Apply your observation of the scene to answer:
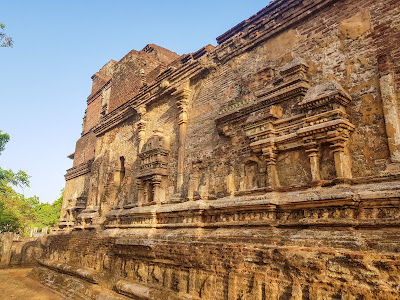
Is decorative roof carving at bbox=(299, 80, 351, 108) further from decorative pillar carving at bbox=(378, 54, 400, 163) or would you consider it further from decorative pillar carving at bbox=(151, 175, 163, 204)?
decorative pillar carving at bbox=(151, 175, 163, 204)

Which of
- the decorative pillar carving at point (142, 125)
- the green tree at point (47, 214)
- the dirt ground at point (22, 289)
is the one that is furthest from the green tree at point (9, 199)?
the decorative pillar carving at point (142, 125)

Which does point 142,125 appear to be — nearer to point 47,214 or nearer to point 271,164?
point 271,164

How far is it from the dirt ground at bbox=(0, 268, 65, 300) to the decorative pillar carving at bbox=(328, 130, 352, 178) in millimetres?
6960

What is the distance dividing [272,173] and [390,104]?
1.98 meters

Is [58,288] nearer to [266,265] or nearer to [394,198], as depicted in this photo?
[266,265]

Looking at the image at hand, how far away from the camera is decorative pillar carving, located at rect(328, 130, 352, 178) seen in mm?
4084

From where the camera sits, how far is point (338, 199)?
3.73m

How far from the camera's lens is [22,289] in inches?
316

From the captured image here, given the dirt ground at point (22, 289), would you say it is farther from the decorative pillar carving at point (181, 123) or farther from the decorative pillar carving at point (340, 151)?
the decorative pillar carving at point (340, 151)

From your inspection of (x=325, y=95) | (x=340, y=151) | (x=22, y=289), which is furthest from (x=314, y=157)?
(x=22, y=289)

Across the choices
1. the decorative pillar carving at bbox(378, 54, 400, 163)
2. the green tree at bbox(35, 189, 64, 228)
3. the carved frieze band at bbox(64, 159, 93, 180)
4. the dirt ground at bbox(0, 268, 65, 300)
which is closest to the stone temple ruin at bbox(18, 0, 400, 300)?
the decorative pillar carving at bbox(378, 54, 400, 163)

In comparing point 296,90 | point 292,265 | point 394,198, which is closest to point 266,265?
point 292,265

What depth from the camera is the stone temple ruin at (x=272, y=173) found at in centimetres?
359

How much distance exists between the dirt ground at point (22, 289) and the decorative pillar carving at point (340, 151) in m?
6.96
